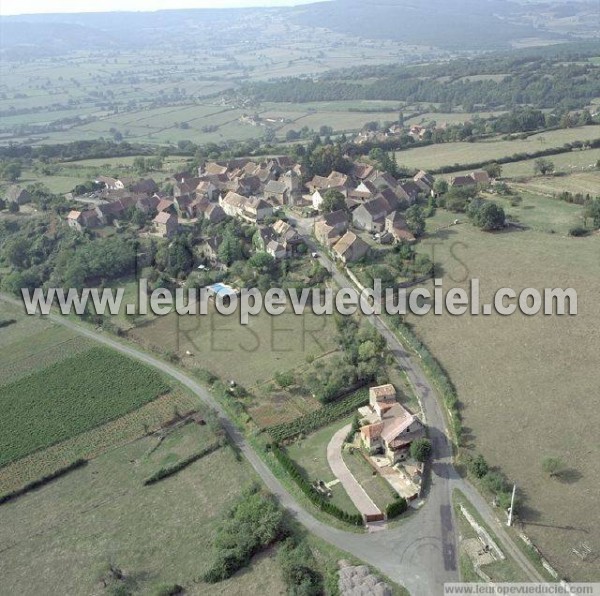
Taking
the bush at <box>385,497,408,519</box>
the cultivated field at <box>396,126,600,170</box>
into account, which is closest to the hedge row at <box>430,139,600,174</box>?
the cultivated field at <box>396,126,600,170</box>

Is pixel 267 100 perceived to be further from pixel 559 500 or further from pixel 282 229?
pixel 559 500

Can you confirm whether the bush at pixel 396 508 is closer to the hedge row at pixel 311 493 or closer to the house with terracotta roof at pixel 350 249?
the hedge row at pixel 311 493

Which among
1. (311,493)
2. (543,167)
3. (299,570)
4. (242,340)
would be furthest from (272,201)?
(299,570)

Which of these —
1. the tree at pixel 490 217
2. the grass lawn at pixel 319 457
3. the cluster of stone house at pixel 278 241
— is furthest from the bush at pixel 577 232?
the grass lawn at pixel 319 457

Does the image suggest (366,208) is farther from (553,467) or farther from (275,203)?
(553,467)

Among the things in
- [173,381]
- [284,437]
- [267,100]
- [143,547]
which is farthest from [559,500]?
[267,100]
